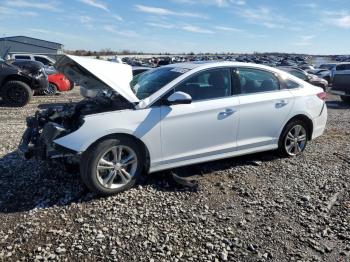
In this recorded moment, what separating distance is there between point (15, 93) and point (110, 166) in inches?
A: 335

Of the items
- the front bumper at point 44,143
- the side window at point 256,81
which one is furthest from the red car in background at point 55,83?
the side window at point 256,81

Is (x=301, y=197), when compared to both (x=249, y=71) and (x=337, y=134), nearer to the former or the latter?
(x=249, y=71)

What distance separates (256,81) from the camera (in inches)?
226

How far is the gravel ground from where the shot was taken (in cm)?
354

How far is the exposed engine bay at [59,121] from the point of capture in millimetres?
4477

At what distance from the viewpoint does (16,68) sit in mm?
11891

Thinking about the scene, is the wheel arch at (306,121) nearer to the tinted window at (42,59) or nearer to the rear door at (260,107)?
the rear door at (260,107)

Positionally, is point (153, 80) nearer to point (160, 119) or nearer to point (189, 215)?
point (160, 119)

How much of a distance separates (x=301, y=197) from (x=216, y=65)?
6.88 ft

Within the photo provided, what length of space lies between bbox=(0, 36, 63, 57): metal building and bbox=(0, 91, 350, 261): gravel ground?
162 ft

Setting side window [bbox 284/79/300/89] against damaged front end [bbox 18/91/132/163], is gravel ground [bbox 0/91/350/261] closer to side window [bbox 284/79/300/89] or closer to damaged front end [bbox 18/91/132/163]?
damaged front end [bbox 18/91/132/163]

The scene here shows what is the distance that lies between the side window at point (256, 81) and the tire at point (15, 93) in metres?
8.36

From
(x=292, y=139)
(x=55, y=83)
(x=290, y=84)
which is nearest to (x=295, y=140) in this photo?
(x=292, y=139)

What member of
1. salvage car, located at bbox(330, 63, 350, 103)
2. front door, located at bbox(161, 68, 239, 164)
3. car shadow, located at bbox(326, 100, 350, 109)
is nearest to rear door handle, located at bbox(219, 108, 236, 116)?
front door, located at bbox(161, 68, 239, 164)
